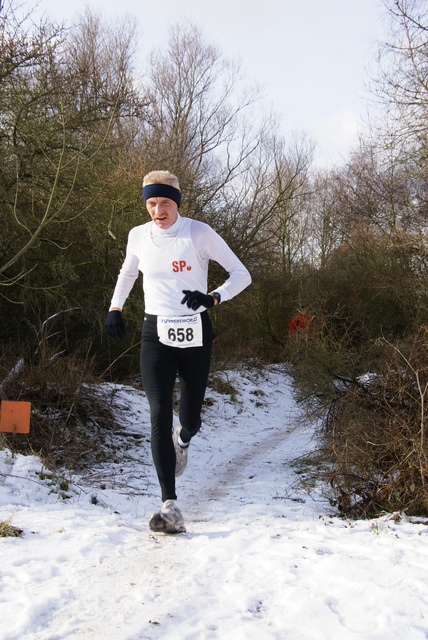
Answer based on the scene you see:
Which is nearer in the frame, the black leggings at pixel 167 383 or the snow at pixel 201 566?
the snow at pixel 201 566

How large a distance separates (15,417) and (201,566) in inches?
113

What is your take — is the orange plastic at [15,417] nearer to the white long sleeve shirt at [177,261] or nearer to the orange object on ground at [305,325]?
the white long sleeve shirt at [177,261]

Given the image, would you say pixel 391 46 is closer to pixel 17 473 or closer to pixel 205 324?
pixel 205 324

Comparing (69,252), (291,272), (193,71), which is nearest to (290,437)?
(69,252)

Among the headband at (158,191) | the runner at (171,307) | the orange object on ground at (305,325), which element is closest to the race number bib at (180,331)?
the runner at (171,307)

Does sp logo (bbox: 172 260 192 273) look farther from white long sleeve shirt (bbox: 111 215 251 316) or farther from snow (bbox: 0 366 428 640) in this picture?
snow (bbox: 0 366 428 640)

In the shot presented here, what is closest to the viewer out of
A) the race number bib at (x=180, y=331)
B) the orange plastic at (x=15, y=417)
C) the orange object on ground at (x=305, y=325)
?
the race number bib at (x=180, y=331)

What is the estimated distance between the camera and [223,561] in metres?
2.93

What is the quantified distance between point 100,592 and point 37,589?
275mm

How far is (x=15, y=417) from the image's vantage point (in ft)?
16.6

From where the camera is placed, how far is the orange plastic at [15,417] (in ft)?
16.5

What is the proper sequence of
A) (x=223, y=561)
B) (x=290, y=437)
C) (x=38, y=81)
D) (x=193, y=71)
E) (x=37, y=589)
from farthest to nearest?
(x=193, y=71), (x=290, y=437), (x=38, y=81), (x=223, y=561), (x=37, y=589)

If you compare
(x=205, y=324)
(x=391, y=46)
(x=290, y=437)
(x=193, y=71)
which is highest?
(x=193, y=71)

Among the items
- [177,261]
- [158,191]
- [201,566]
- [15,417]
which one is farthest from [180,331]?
[15,417]
